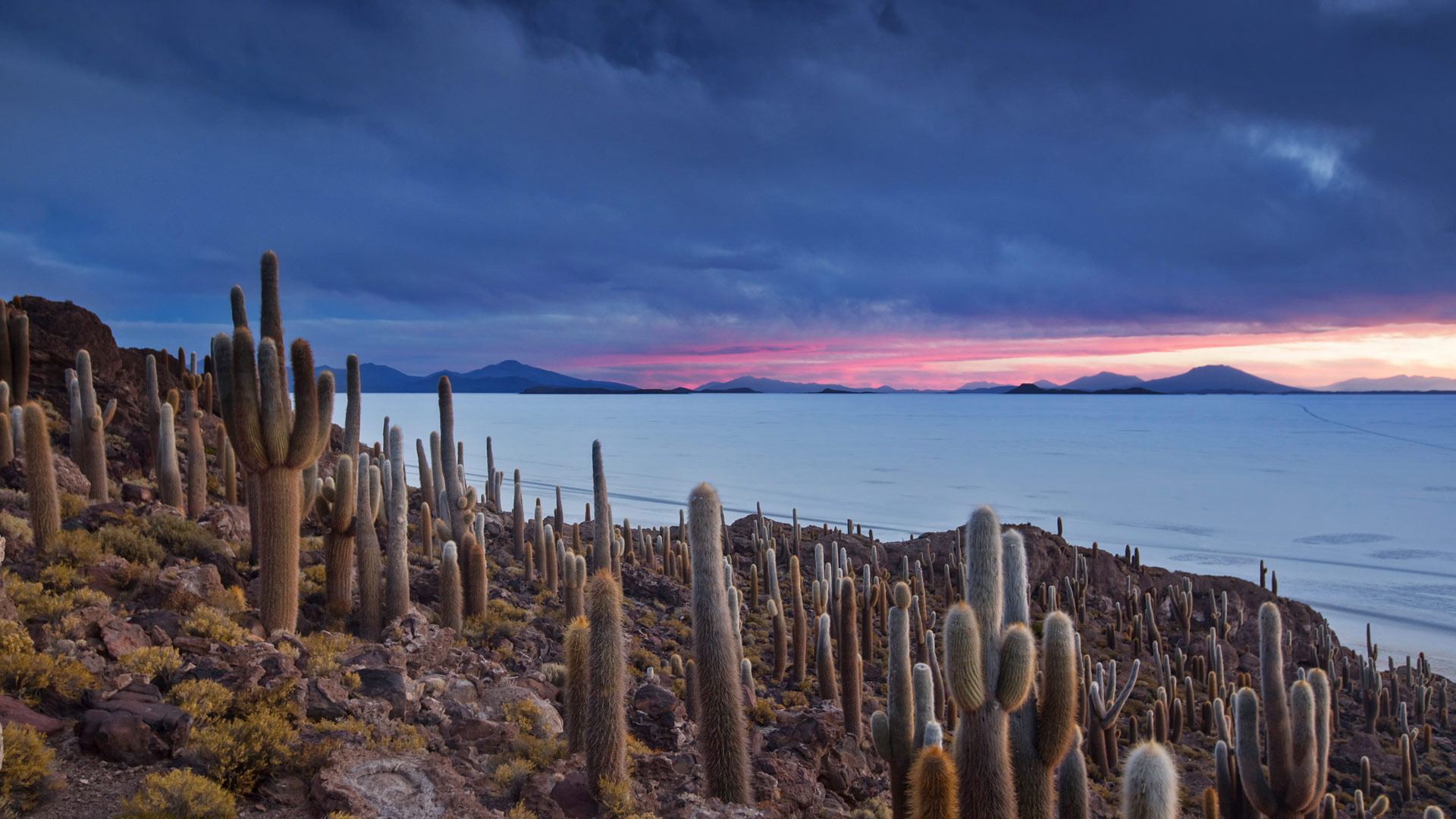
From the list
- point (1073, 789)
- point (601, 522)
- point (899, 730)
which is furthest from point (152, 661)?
point (601, 522)

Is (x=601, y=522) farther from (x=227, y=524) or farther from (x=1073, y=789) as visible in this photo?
(x=1073, y=789)

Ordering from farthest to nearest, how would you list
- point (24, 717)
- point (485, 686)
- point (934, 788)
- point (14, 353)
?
point (14, 353)
point (485, 686)
point (24, 717)
point (934, 788)

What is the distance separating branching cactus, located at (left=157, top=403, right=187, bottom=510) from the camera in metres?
12.2

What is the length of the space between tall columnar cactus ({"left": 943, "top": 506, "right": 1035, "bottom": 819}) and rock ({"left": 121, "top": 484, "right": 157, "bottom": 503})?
1249cm

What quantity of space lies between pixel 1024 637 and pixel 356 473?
9117 mm

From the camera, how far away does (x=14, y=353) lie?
13.3 metres

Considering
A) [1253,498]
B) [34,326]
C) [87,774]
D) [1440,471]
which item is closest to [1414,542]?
[1253,498]

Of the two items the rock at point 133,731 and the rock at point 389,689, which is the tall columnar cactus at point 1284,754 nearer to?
the rock at point 389,689

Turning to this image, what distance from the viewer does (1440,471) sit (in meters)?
61.1

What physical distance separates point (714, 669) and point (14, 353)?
14384 millimetres

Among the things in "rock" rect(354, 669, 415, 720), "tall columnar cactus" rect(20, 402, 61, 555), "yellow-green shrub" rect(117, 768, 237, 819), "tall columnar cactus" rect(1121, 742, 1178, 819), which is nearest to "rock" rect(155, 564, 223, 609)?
"tall columnar cactus" rect(20, 402, 61, 555)

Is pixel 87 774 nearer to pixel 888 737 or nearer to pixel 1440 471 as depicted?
pixel 888 737

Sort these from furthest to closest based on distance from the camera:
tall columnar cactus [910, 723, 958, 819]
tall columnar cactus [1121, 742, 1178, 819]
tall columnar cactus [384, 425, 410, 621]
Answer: tall columnar cactus [384, 425, 410, 621] → tall columnar cactus [910, 723, 958, 819] → tall columnar cactus [1121, 742, 1178, 819]

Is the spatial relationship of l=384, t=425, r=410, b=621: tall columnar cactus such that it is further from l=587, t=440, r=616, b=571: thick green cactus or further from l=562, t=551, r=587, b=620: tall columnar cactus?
l=587, t=440, r=616, b=571: thick green cactus
